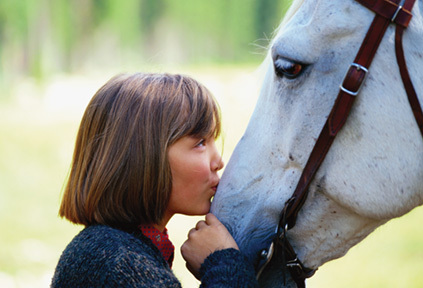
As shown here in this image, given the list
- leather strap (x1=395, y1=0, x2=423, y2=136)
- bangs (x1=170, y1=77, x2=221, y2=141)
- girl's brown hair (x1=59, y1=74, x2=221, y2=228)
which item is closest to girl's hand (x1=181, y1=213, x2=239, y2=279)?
girl's brown hair (x1=59, y1=74, x2=221, y2=228)

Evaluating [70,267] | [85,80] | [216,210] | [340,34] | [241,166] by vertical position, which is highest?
[340,34]

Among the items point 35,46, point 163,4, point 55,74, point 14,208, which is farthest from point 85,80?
point 14,208

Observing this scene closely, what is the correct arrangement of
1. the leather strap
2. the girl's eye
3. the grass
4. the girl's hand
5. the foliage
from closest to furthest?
the leather strap
the girl's hand
the girl's eye
the grass
the foliage

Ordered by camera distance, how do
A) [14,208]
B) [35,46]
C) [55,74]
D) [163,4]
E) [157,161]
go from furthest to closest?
[163,4]
[55,74]
[35,46]
[14,208]
[157,161]

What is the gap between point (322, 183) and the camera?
1582 mm

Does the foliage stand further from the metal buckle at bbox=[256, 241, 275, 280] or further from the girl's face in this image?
the metal buckle at bbox=[256, 241, 275, 280]

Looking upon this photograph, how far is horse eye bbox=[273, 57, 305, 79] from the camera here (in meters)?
1.56

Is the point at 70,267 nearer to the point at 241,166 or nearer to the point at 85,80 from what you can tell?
the point at 241,166

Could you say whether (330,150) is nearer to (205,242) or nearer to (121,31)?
(205,242)

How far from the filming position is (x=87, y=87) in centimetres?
1784

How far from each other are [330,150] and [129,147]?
0.62 meters

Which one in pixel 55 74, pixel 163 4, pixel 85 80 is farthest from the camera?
pixel 163 4

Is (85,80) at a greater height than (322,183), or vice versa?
(322,183)

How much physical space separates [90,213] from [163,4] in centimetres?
2528
